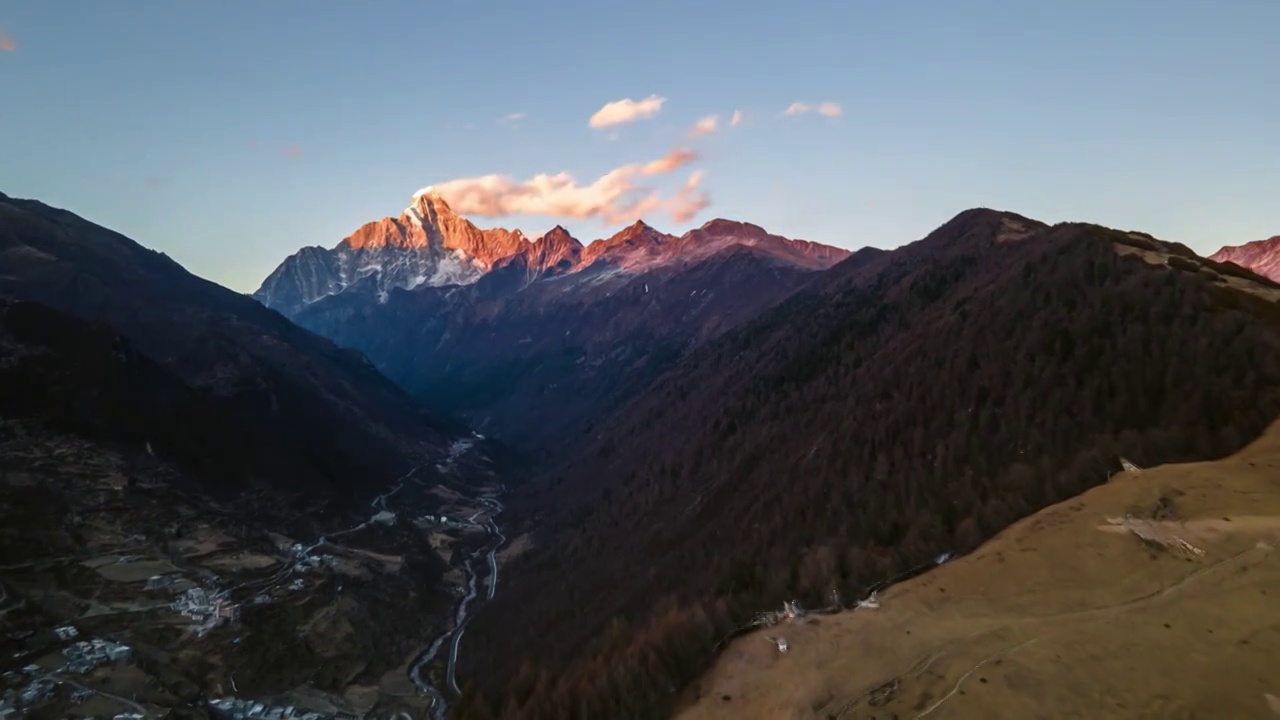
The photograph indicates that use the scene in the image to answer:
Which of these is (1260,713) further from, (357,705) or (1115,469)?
(357,705)

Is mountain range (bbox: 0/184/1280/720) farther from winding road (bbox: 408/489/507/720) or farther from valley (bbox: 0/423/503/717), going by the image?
winding road (bbox: 408/489/507/720)

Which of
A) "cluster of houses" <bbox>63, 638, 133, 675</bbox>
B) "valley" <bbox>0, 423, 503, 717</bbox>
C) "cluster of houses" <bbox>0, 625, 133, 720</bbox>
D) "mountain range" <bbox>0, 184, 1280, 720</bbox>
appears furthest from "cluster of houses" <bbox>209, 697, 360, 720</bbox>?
"cluster of houses" <bbox>0, 625, 133, 720</bbox>

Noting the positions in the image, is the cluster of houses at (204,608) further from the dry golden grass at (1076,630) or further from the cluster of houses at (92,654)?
the dry golden grass at (1076,630)

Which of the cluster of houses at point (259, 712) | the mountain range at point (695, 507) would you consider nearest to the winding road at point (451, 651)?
the mountain range at point (695, 507)

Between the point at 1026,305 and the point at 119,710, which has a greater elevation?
the point at 1026,305

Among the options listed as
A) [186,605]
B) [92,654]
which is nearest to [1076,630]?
[92,654]

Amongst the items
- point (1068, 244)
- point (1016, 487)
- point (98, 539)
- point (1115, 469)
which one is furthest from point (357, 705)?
point (1068, 244)
